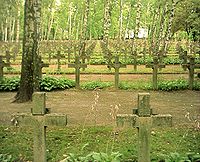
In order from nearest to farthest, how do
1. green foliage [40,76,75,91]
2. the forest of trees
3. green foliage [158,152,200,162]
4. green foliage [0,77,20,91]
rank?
green foliage [158,152,200,162] → green foliage [0,77,20,91] → green foliage [40,76,75,91] → the forest of trees

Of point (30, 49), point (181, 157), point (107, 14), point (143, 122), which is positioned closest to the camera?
point (143, 122)

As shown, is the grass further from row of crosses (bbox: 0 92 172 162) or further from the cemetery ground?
row of crosses (bbox: 0 92 172 162)

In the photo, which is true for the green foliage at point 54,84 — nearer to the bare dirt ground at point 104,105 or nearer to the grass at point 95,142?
the bare dirt ground at point 104,105

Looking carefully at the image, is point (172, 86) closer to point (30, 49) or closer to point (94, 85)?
point (94, 85)

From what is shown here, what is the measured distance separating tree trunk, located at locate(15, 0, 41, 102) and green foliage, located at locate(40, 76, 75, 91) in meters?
2.64

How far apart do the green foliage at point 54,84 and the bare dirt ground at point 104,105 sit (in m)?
0.36

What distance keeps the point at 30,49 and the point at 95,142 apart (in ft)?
16.5

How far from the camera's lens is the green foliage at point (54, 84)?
13.6 meters

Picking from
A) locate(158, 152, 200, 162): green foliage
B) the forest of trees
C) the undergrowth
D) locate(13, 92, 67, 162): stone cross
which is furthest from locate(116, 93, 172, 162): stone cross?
the forest of trees

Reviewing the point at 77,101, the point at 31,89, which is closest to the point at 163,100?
the point at 77,101

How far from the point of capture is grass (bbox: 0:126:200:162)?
5930 mm

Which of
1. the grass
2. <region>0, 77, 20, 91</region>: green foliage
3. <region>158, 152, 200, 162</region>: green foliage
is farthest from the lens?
<region>0, 77, 20, 91</region>: green foliage

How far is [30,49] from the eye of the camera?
35.2 feet

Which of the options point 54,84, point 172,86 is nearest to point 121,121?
point 54,84
